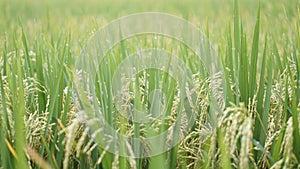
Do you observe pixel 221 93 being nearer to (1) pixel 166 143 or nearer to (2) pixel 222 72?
(2) pixel 222 72

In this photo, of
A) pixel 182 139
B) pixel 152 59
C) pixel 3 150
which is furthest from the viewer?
pixel 152 59

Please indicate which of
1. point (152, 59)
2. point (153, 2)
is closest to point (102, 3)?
point (153, 2)

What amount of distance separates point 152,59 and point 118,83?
0.20 metres

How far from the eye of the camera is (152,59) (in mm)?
1347

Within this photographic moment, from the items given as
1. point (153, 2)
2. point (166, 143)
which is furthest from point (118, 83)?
point (153, 2)

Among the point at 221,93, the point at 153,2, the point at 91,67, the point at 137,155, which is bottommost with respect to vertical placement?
the point at 137,155

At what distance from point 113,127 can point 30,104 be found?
12.9 inches

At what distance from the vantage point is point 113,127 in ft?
Answer: 3.24

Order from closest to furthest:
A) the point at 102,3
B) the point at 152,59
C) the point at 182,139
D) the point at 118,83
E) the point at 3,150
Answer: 1. the point at 3,150
2. the point at 182,139
3. the point at 118,83
4. the point at 152,59
5. the point at 102,3

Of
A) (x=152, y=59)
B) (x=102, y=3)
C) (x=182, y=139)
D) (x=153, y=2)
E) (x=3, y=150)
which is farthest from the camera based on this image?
(x=102, y=3)

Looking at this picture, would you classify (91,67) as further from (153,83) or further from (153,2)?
(153,2)

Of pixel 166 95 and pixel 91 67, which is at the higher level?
pixel 91 67

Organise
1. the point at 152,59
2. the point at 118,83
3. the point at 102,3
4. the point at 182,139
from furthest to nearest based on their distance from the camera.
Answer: the point at 102,3
the point at 152,59
the point at 118,83
the point at 182,139

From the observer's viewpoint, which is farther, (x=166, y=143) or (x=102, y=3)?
(x=102, y=3)
